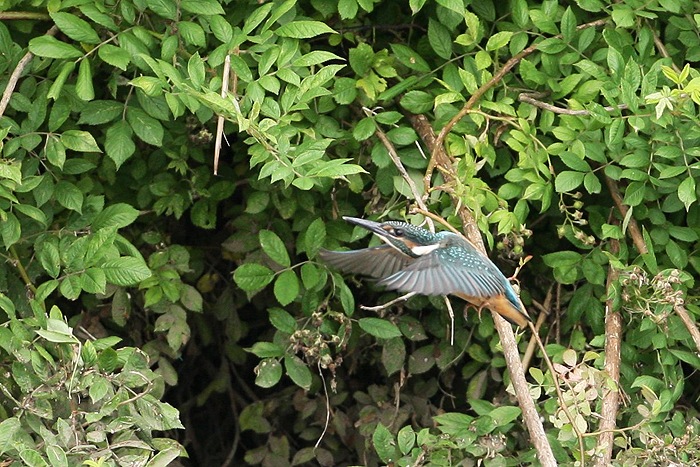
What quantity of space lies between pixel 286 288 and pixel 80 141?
2.07 feet

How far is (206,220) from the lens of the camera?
3135mm

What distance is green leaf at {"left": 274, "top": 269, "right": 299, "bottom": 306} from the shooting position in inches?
111

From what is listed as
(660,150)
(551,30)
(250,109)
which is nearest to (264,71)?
(250,109)

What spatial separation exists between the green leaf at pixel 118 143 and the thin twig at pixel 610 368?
123 centimetres

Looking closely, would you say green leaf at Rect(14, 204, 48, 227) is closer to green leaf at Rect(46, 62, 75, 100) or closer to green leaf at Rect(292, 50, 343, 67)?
green leaf at Rect(46, 62, 75, 100)

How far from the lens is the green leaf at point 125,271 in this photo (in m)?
2.50

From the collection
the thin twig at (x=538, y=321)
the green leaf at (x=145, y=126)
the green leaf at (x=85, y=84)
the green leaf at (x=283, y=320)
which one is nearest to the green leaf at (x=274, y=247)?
the green leaf at (x=283, y=320)

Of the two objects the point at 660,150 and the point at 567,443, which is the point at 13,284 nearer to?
the point at 567,443

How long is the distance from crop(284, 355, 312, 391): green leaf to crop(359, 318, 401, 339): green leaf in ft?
0.62

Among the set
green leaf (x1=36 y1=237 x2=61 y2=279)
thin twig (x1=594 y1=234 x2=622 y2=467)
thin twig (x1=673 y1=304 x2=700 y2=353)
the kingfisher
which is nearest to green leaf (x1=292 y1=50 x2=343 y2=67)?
the kingfisher

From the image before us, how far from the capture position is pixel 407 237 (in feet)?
8.37

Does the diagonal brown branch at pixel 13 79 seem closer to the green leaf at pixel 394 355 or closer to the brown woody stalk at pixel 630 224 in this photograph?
the green leaf at pixel 394 355

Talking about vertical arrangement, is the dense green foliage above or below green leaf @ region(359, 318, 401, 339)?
above

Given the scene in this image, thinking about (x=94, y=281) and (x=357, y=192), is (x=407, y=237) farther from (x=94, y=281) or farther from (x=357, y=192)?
(x=94, y=281)
